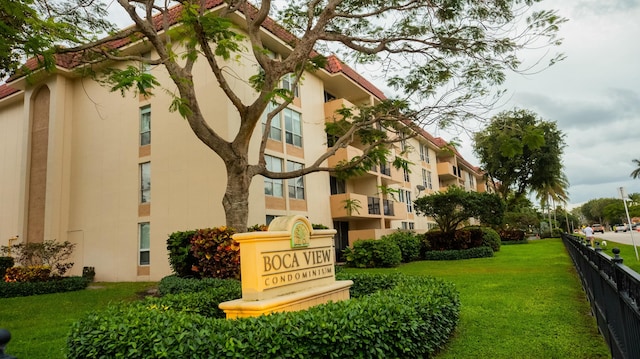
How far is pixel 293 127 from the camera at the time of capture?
66.9ft

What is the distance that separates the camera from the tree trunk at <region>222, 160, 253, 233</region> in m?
11.1

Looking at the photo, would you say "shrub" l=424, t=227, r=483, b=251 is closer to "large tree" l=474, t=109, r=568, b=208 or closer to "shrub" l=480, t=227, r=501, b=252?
"shrub" l=480, t=227, r=501, b=252

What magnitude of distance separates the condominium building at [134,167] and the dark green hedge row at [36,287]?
120 inches

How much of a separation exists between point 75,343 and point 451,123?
10.7 metres

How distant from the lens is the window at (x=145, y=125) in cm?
1839

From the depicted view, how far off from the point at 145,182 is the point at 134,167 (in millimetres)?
848

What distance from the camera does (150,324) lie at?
4.42m

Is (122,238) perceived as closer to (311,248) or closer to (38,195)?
(38,195)

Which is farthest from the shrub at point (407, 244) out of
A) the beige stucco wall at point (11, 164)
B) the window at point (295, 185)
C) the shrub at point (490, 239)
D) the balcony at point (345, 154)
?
the beige stucco wall at point (11, 164)

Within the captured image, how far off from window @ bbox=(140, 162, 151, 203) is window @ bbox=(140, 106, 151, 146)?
1011 millimetres

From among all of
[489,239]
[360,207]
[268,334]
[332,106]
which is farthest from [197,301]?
[489,239]

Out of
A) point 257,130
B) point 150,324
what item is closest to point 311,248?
point 150,324

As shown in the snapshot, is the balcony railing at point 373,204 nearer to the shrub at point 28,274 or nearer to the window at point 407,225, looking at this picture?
the window at point 407,225

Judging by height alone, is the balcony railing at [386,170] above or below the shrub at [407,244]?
above
